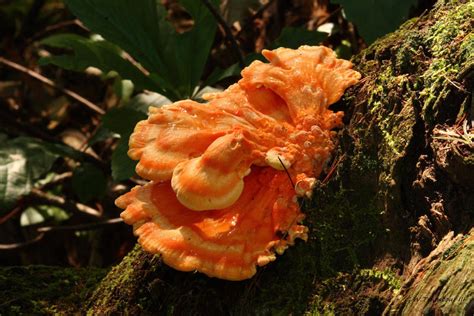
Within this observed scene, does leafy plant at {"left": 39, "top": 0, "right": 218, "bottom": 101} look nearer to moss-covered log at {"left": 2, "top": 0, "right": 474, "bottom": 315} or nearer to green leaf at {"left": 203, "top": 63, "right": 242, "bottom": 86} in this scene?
green leaf at {"left": 203, "top": 63, "right": 242, "bottom": 86}

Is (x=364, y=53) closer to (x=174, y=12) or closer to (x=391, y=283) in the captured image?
(x=391, y=283)

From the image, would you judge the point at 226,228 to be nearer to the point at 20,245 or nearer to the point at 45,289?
the point at 45,289

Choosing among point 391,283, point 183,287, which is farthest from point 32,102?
point 391,283

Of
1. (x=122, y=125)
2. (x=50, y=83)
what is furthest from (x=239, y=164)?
(x=50, y=83)

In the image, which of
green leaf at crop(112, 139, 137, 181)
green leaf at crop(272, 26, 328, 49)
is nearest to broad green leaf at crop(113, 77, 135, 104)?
green leaf at crop(112, 139, 137, 181)

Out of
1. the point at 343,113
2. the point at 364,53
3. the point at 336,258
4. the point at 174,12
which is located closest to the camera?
the point at 336,258

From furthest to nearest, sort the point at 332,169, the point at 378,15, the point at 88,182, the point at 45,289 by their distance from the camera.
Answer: the point at 88,182, the point at 378,15, the point at 45,289, the point at 332,169

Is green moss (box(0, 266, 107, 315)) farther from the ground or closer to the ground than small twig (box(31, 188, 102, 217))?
farther from the ground
